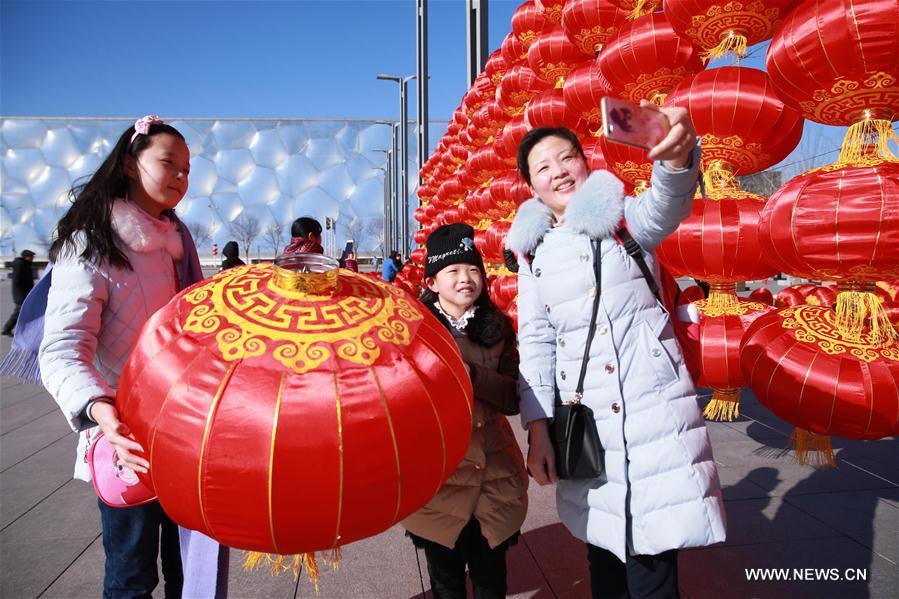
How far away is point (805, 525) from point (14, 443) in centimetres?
581

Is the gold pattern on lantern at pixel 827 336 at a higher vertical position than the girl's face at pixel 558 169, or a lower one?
lower

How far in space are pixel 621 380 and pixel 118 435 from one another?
4.07 feet

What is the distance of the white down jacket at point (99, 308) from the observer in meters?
1.25

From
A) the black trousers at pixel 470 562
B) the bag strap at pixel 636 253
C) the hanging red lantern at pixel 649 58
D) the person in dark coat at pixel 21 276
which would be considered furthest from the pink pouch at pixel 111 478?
the person in dark coat at pixel 21 276

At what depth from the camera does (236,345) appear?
1.00 m

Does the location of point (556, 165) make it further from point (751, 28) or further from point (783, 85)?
point (751, 28)

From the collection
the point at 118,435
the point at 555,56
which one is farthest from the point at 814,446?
the point at 555,56

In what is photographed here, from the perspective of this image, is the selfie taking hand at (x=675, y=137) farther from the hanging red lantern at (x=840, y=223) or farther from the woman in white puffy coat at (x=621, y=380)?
the hanging red lantern at (x=840, y=223)

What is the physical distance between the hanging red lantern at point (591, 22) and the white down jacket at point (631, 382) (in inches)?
127

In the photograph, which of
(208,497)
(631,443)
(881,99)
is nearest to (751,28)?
(881,99)

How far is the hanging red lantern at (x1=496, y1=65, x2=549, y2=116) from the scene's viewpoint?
5.81 metres

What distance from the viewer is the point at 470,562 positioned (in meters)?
1.90

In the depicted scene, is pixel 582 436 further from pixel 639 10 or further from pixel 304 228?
pixel 639 10

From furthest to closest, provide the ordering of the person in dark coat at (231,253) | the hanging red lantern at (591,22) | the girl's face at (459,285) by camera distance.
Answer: the person in dark coat at (231,253) < the hanging red lantern at (591,22) < the girl's face at (459,285)
